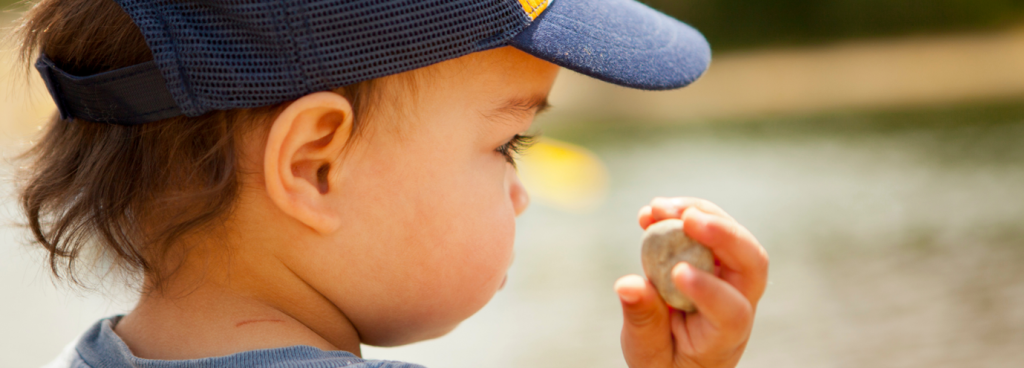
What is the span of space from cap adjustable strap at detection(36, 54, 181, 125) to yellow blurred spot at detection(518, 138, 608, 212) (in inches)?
88.0

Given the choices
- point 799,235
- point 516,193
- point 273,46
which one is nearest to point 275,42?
point 273,46

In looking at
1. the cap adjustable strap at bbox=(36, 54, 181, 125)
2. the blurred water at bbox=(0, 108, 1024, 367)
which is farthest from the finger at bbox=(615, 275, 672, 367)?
the blurred water at bbox=(0, 108, 1024, 367)

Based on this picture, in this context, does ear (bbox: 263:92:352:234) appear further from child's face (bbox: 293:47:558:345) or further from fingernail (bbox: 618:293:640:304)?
fingernail (bbox: 618:293:640:304)

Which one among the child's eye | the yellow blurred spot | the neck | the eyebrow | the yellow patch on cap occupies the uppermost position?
the yellow patch on cap

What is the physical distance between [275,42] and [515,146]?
27 cm

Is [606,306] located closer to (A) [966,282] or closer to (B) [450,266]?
(A) [966,282]

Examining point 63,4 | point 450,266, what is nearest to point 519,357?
point 450,266

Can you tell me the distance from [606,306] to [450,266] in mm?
1415

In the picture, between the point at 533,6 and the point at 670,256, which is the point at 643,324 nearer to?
the point at 670,256

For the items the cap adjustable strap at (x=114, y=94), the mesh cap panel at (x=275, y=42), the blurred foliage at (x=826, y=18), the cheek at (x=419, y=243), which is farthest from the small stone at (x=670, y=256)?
the blurred foliage at (x=826, y=18)

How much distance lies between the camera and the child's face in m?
0.70

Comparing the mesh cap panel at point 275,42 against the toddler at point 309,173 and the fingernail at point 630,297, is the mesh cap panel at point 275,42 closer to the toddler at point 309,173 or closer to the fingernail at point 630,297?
the toddler at point 309,173

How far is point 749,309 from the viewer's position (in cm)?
64

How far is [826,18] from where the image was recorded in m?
10.6
